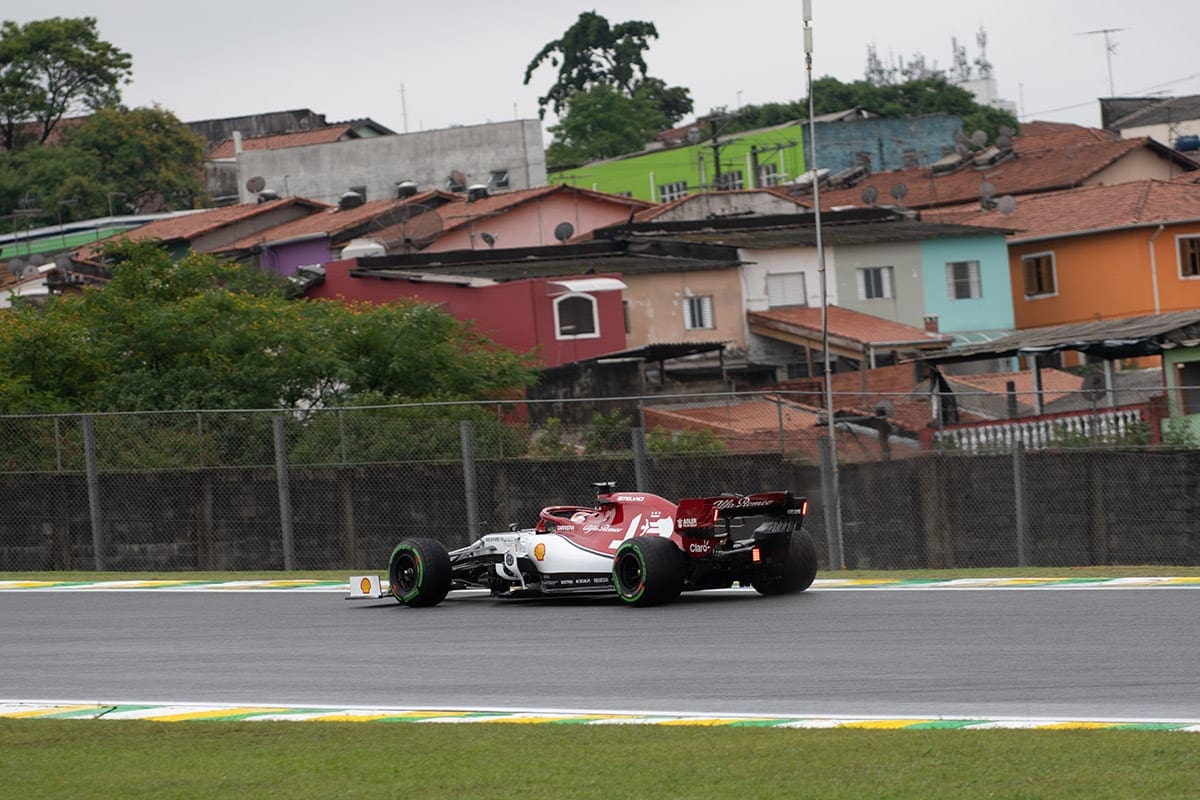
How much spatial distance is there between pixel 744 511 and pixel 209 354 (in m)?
18.8

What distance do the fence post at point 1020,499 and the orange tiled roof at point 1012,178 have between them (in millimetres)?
46477

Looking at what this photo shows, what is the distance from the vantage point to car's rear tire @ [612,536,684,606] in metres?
15.9

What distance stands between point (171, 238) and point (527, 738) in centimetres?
5512

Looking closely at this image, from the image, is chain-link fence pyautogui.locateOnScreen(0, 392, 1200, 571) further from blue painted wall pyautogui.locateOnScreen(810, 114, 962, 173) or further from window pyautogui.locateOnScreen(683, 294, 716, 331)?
blue painted wall pyautogui.locateOnScreen(810, 114, 962, 173)

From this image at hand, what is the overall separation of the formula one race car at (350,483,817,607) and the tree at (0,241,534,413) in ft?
44.9

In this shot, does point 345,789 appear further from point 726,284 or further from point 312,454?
point 726,284

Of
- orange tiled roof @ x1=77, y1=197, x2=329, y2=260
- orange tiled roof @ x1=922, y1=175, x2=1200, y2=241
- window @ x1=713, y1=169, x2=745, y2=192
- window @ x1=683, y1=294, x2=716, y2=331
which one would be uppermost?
window @ x1=713, y1=169, x2=745, y2=192

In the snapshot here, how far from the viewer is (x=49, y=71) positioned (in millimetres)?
96812

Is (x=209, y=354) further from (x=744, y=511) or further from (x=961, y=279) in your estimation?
(x=961, y=279)

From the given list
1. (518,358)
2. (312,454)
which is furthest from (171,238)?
(312,454)

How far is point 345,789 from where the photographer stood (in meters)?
8.71

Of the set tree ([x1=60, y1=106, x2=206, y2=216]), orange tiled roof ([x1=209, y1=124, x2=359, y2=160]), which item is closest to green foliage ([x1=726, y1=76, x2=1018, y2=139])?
orange tiled roof ([x1=209, y1=124, x2=359, y2=160])

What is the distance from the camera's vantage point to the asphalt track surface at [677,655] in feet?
36.2

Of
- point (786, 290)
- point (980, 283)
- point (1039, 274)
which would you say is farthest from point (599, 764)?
point (1039, 274)
